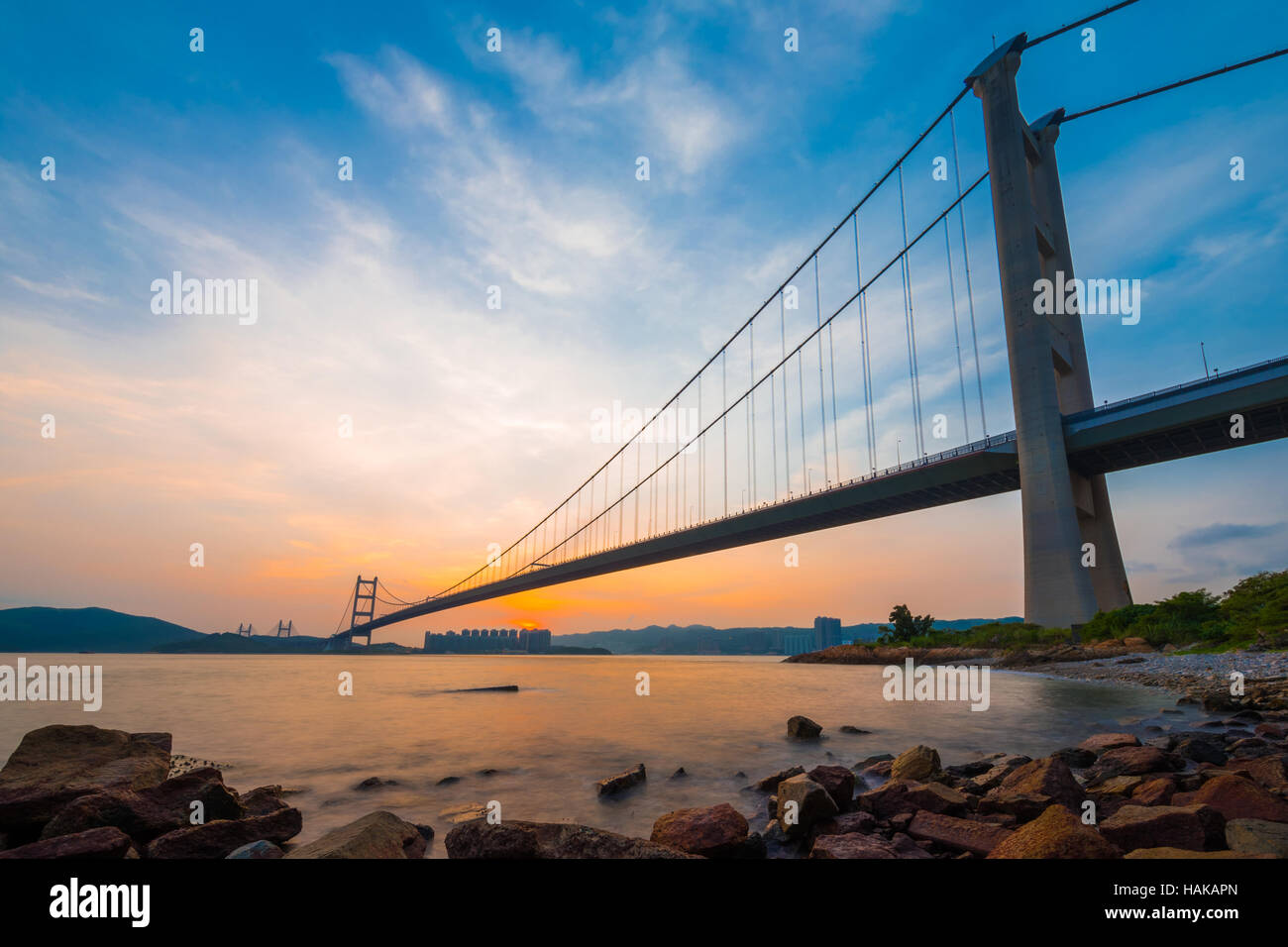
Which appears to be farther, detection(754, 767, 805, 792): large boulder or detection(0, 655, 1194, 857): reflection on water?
detection(0, 655, 1194, 857): reflection on water

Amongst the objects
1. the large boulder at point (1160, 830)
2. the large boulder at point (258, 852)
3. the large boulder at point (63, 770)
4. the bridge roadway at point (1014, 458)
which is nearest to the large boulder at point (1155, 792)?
the large boulder at point (1160, 830)

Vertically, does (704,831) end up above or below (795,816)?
above

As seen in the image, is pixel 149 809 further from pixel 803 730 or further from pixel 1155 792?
pixel 803 730

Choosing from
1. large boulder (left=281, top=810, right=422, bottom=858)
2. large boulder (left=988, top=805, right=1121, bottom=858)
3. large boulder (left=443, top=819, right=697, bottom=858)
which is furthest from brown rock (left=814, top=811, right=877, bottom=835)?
large boulder (left=281, top=810, right=422, bottom=858)

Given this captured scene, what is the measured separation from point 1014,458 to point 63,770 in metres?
39.7

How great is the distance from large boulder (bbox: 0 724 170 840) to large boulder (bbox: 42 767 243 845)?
28 centimetres

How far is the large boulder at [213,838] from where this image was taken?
13.9 ft

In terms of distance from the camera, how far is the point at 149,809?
4879 millimetres

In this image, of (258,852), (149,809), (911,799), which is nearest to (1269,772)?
(911,799)

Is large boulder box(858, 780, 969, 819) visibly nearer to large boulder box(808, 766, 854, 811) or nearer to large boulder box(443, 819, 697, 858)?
large boulder box(808, 766, 854, 811)

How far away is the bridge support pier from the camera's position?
99.5 ft
